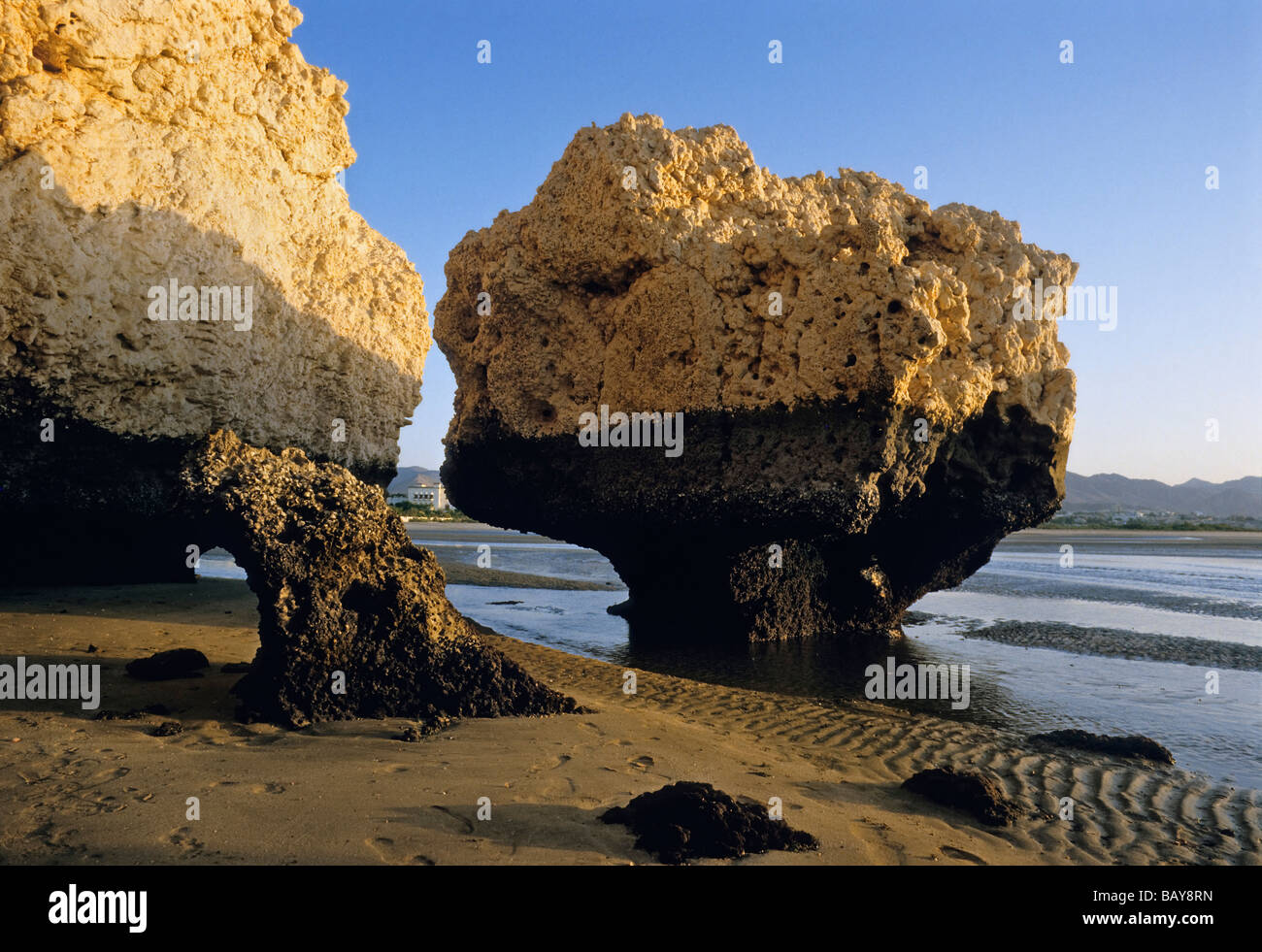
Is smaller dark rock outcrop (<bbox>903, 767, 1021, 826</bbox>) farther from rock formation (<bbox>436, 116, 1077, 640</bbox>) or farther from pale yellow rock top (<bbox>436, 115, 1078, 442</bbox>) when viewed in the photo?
pale yellow rock top (<bbox>436, 115, 1078, 442</bbox>)

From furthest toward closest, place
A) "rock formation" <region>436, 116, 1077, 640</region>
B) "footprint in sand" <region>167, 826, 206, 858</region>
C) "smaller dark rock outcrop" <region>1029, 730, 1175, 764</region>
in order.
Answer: "rock formation" <region>436, 116, 1077, 640</region>, "smaller dark rock outcrop" <region>1029, 730, 1175, 764</region>, "footprint in sand" <region>167, 826, 206, 858</region>

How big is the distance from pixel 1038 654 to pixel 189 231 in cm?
1330

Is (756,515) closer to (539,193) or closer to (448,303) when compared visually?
(539,193)

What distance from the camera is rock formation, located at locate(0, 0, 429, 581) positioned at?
29.1 ft

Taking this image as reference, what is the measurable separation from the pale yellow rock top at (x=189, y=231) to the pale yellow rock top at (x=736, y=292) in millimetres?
2186

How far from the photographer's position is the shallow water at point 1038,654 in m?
8.77

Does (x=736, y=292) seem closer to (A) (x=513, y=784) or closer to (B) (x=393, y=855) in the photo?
(A) (x=513, y=784)

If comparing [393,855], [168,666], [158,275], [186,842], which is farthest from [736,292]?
[186,842]

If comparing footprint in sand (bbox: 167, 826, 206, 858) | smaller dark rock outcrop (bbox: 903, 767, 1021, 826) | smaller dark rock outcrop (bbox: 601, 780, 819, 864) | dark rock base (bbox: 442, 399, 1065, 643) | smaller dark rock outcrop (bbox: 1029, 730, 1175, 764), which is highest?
dark rock base (bbox: 442, 399, 1065, 643)

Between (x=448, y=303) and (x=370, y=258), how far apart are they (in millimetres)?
1569

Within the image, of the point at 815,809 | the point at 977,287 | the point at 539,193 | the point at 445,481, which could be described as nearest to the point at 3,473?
the point at 445,481

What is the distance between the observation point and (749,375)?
1073 centimetres

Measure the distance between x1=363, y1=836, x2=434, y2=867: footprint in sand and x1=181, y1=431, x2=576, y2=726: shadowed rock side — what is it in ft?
7.72

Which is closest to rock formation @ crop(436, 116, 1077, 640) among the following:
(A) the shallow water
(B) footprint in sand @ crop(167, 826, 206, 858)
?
(A) the shallow water
